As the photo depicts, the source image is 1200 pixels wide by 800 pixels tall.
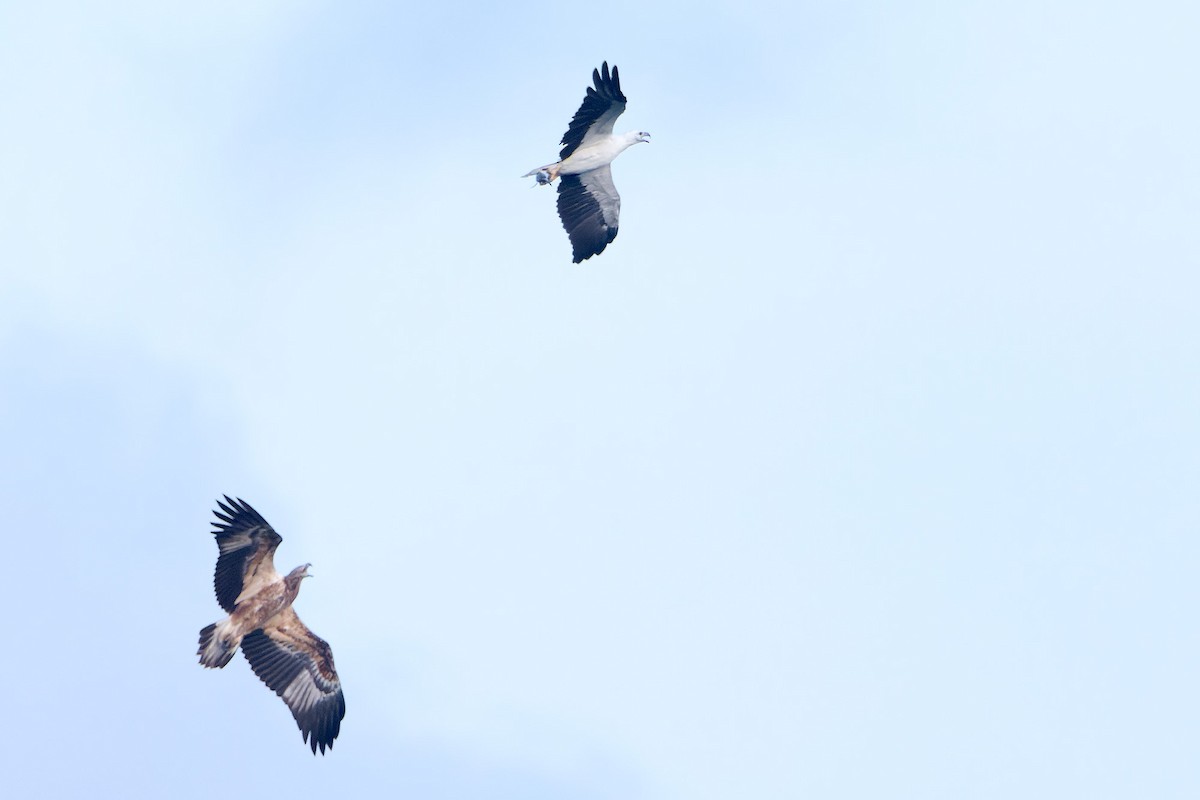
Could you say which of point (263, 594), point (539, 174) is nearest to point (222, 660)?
point (263, 594)

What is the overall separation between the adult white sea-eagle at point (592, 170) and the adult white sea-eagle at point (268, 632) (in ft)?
41.0

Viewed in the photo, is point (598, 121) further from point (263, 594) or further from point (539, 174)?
point (263, 594)

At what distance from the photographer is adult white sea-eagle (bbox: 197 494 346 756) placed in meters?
30.8

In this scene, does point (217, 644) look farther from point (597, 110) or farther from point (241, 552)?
point (597, 110)

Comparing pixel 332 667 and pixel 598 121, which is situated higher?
pixel 598 121

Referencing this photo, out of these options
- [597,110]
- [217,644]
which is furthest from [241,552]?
[597,110]

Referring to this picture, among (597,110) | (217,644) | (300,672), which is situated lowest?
(217,644)

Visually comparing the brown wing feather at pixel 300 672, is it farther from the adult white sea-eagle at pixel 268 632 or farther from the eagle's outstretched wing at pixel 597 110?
the eagle's outstretched wing at pixel 597 110

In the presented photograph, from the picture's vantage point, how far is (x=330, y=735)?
32.3 metres

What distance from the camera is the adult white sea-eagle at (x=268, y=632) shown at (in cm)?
3077

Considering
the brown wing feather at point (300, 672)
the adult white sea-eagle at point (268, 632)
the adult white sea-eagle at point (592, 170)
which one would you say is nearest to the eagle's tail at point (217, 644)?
the adult white sea-eagle at point (268, 632)

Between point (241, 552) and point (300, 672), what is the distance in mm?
3186

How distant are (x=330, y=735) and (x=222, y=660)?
2985mm

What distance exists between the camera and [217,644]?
101ft
